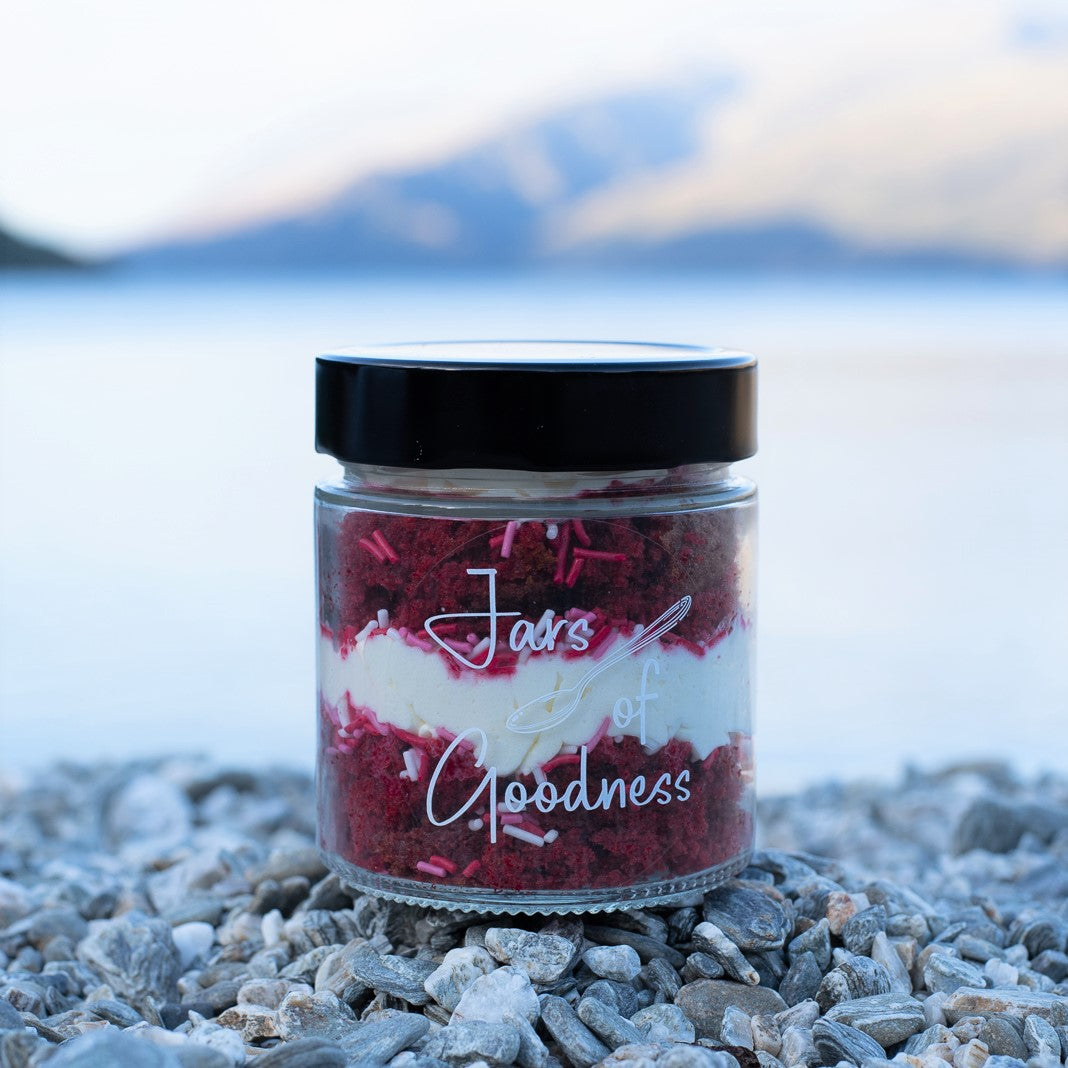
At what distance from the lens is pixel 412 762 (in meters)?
2.09

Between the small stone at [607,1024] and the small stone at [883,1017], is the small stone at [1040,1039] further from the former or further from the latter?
the small stone at [607,1024]

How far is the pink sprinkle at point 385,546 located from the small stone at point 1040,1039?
3.46ft

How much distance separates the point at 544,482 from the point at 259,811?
1986mm

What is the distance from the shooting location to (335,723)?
2203 mm

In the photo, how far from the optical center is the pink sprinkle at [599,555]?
1997 mm

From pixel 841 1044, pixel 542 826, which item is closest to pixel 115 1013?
pixel 542 826

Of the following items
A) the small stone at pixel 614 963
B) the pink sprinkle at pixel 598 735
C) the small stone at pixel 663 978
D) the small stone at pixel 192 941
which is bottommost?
the small stone at pixel 192 941

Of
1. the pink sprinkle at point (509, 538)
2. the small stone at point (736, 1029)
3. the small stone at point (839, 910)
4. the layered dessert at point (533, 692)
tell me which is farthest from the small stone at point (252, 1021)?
the small stone at point (839, 910)

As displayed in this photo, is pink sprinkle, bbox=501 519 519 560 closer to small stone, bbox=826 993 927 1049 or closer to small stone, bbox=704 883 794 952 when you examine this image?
small stone, bbox=704 883 794 952

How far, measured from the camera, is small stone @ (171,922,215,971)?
98.0 inches

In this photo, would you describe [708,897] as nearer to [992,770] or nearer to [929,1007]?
[929,1007]

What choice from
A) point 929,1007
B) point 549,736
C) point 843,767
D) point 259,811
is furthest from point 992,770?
point 549,736

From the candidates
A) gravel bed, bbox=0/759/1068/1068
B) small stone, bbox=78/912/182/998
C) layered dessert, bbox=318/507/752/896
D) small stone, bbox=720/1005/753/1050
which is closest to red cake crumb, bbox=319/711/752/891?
layered dessert, bbox=318/507/752/896

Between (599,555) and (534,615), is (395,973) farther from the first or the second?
(599,555)
